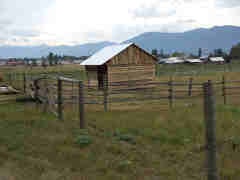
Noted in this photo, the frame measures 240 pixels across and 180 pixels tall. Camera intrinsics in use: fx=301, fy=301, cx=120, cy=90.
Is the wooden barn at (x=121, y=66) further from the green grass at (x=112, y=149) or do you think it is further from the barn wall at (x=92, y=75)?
the green grass at (x=112, y=149)

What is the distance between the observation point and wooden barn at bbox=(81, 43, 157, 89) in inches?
880

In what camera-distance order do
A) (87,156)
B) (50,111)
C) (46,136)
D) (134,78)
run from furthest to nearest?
(134,78) → (50,111) → (46,136) → (87,156)

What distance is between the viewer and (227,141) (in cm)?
639

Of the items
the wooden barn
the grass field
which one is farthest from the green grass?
the wooden barn

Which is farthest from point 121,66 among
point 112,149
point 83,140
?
point 112,149

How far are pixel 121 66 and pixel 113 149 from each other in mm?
17136

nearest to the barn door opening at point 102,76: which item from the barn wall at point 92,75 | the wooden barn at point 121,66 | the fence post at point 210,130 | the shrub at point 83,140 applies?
the wooden barn at point 121,66

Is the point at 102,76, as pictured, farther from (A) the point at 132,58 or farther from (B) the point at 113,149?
(B) the point at 113,149

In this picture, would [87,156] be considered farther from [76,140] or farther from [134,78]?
[134,78]

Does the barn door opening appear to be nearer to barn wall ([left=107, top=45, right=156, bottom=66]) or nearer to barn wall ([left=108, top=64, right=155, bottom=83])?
barn wall ([left=108, top=64, right=155, bottom=83])

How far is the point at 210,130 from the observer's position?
3914 mm

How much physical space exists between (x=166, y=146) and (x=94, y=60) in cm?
1816

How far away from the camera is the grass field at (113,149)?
4773mm

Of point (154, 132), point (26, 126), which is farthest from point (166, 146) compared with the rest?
Answer: point (26, 126)
